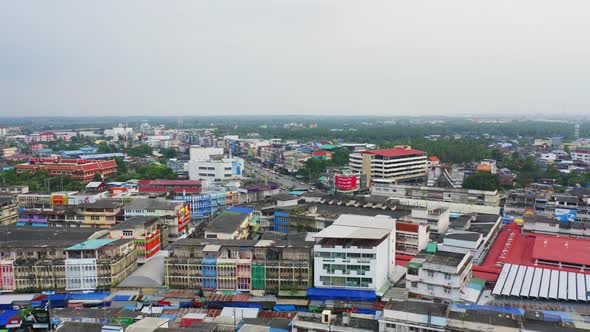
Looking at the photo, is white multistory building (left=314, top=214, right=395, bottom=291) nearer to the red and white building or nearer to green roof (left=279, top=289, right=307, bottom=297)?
green roof (left=279, top=289, right=307, bottom=297)

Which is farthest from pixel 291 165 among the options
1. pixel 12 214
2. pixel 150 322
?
pixel 150 322

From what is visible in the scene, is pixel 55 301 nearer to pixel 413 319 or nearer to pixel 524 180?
pixel 413 319

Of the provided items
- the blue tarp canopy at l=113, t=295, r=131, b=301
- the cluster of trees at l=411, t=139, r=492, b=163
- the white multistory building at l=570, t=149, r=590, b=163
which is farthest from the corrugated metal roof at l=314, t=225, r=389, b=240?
the white multistory building at l=570, t=149, r=590, b=163

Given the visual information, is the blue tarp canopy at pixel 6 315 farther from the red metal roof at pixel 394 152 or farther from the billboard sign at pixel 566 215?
the red metal roof at pixel 394 152

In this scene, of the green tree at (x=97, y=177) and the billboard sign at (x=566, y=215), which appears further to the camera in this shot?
the green tree at (x=97, y=177)

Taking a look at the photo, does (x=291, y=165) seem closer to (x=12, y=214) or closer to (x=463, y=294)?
(x=12, y=214)

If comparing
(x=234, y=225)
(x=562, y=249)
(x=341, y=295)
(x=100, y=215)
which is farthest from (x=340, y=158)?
(x=341, y=295)

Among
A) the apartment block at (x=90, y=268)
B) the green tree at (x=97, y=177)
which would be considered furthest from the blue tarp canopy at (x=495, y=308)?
the green tree at (x=97, y=177)

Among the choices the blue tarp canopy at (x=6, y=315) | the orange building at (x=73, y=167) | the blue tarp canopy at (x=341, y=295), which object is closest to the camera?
the blue tarp canopy at (x=6, y=315)
